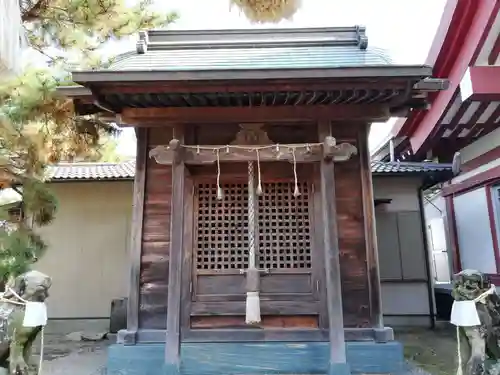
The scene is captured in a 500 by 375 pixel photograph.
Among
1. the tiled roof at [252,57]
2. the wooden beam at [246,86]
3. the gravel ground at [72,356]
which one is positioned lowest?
the gravel ground at [72,356]

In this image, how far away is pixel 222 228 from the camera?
4.83 metres

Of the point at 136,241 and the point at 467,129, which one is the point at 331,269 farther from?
the point at 467,129

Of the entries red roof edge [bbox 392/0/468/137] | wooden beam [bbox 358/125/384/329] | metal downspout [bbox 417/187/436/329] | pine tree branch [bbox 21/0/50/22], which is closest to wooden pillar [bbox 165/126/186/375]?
wooden beam [bbox 358/125/384/329]

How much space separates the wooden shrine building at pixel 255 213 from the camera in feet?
13.8

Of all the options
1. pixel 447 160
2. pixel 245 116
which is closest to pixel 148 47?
pixel 245 116

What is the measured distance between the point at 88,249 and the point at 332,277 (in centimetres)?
575

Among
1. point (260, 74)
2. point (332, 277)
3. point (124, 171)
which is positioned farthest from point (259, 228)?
point (124, 171)

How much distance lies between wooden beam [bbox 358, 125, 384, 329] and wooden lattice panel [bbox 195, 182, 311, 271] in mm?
649

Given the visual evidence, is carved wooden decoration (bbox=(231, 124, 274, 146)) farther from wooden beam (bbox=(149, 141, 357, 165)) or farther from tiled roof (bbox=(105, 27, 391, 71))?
tiled roof (bbox=(105, 27, 391, 71))

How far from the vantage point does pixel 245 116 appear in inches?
189

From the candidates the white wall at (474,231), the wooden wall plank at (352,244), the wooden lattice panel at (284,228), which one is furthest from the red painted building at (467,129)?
the wooden lattice panel at (284,228)

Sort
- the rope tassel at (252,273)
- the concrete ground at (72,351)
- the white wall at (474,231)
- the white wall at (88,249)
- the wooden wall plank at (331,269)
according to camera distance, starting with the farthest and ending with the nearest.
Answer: the white wall at (88,249) < the white wall at (474,231) < the concrete ground at (72,351) < the wooden wall plank at (331,269) < the rope tassel at (252,273)

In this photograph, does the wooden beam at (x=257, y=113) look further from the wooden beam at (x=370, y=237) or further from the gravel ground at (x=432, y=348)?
the gravel ground at (x=432, y=348)

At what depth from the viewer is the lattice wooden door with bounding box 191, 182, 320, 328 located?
4.62 m
